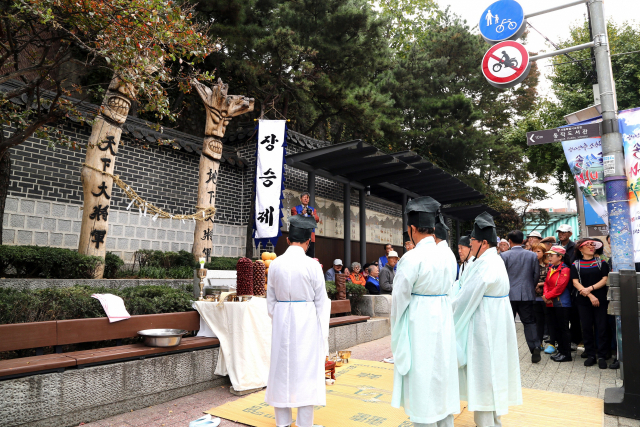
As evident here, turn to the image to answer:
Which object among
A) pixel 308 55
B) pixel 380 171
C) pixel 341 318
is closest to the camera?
pixel 341 318

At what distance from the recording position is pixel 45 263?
6520 millimetres

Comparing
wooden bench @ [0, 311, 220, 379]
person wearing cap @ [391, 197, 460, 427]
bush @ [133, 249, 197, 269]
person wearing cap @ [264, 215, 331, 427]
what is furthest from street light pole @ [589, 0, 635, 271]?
bush @ [133, 249, 197, 269]

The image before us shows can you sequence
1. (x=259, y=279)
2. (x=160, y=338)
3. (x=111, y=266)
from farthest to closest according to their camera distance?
(x=111, y=266), (x=259, y=279), (x=160, y=338)

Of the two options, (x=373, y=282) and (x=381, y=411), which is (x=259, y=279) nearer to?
(x=381, y=411)

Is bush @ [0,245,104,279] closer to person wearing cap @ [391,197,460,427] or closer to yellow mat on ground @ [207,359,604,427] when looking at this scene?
yellow mat on ground @ [207,359,604,427]

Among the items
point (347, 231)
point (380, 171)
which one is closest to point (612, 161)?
point (380, 171)

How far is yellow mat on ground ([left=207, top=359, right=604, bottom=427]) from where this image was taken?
4.27 meters

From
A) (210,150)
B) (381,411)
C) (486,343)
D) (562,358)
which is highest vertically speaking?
(210,150)

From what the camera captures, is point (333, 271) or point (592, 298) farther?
point (333, 271)

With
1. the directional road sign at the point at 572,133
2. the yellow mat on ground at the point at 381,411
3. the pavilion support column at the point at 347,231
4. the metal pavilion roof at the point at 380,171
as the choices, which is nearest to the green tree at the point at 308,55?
the metal pavilion roof at the point at 380,171

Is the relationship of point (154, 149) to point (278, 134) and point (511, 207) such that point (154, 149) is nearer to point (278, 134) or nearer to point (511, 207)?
point (278, 134)

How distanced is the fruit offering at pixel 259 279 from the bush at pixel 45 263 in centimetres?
296

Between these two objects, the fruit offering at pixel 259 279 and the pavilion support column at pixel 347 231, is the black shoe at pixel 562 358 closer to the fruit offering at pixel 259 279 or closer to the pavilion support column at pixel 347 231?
the fruit offering at pixel 259 279

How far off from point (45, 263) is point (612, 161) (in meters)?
7.61
